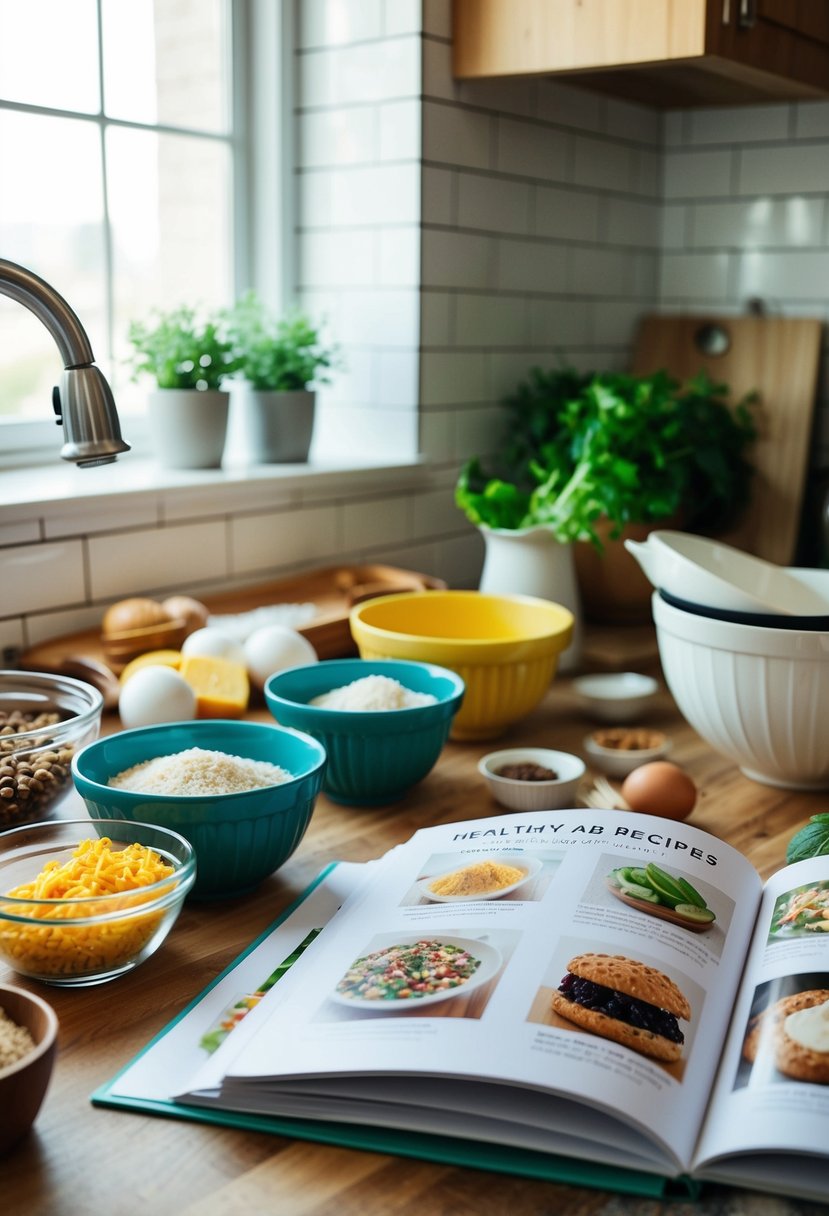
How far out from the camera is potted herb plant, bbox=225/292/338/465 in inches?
67.2

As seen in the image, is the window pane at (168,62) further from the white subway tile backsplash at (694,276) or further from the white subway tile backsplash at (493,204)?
the white subway tile backsplash at (694,276)

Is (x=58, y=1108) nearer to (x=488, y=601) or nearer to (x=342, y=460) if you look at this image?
(x=488, y=601)

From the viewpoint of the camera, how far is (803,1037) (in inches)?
27.2

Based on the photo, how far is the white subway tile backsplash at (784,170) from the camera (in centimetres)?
204

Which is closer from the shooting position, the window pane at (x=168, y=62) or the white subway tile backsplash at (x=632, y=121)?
the window pane at (x=168, y=62)

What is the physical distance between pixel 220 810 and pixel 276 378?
0.95 m

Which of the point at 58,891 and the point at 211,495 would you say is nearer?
the point at 58,891

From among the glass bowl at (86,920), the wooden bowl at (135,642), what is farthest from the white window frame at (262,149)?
the glass bowl at (86,920)

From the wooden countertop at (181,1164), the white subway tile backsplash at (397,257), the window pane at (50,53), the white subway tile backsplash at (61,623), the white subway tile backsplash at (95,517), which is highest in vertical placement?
the window pane at (50,53)

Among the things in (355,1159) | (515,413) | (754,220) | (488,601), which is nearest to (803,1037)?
(355,1159)

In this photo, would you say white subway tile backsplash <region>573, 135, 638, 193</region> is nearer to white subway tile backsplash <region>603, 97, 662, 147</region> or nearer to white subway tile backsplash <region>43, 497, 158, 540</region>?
white subway tile backsplash <region>603, 97, 662, 147</region>

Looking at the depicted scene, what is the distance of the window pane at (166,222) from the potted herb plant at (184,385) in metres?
0.10

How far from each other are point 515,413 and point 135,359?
2.12 ft

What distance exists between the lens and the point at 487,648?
129 cm
